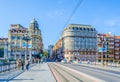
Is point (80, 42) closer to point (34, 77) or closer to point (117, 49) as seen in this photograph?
point (117, 49)

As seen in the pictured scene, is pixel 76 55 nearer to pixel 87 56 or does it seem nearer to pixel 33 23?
pixel 87 56

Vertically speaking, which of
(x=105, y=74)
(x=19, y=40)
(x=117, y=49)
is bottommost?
(x=105, y=74)

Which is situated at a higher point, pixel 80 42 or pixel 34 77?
pixel 80 42

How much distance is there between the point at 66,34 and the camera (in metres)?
162

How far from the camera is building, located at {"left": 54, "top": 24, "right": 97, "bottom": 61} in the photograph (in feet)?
511

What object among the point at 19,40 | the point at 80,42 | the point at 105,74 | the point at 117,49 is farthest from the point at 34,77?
the point at 80,42

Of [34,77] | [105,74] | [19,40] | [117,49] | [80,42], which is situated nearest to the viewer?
[34,77]

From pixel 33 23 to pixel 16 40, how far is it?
1443 cm

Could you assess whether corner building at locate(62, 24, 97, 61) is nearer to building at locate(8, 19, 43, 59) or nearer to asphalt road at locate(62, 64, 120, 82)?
building at locate(8, 19, 43, 59)

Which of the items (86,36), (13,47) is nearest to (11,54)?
(13,47)

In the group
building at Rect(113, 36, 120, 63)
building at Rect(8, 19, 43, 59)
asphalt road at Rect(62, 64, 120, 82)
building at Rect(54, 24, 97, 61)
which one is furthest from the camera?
building at Rect(113, 36, 120, 63)

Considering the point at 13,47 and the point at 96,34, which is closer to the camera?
the point at 13,47

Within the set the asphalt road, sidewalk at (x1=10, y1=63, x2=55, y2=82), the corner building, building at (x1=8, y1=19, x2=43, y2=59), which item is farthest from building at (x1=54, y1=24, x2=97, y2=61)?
sidewalk at (x1=10, y1=63, x2=55, y2=82)

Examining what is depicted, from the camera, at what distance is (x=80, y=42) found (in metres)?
162
